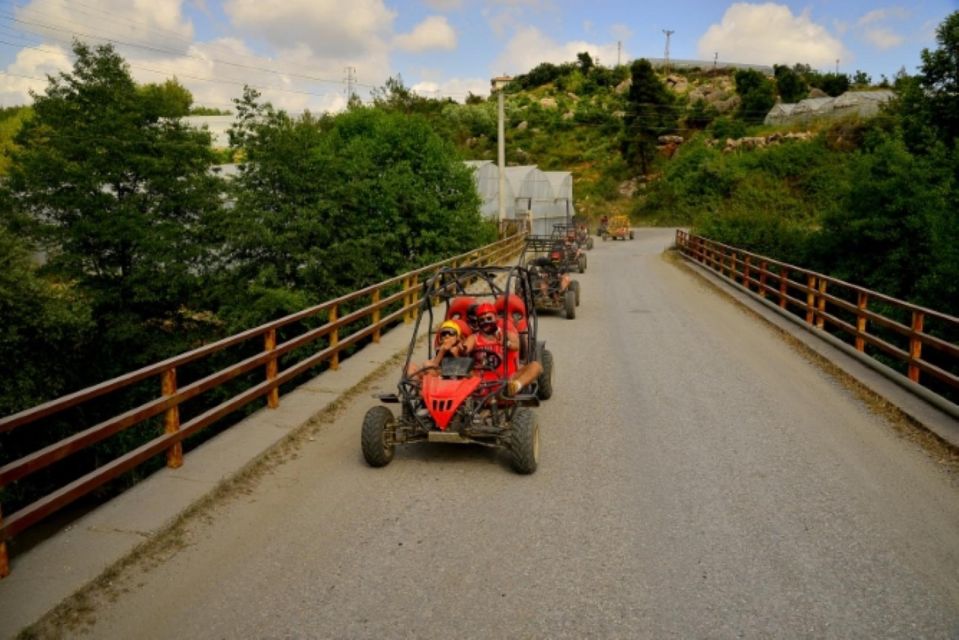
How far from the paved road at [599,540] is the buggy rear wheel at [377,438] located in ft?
0.51

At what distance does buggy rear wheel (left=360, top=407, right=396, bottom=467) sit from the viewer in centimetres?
690

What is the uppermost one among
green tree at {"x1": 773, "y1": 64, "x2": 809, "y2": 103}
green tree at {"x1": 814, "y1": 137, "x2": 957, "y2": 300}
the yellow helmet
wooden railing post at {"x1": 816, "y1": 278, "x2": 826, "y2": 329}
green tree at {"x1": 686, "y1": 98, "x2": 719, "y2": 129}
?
green tree at {"x1": 773, "y1": 64, "x2": 809, "y2": 103}

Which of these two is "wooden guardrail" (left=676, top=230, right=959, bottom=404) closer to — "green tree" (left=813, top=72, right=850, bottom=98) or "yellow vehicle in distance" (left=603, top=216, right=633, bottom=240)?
"yellow vehicle in distance" (left=603, top=216, right=633, bottom=240)

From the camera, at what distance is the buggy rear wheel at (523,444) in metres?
6.70

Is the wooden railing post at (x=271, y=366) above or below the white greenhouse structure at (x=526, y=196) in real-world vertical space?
below

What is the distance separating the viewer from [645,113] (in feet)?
254

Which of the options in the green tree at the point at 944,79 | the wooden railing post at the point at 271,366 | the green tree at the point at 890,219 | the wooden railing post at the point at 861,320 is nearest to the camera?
the wooden railing post at the point at 271,366

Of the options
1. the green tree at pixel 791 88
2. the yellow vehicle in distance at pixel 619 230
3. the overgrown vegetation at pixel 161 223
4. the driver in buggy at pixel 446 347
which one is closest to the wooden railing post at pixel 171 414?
the driver in buggy at pixel 446 347

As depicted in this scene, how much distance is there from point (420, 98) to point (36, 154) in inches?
1744

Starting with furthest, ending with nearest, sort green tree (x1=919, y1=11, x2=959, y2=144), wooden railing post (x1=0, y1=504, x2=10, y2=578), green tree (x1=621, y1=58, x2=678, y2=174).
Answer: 1. green tree (x1=621, y1=58, x2=678, y2=174)
2. green tree (x1=919, y1=11, x2=959, y2=144)
3. wooden railing post (x1=0, y1=504, x2=10, y2=578)

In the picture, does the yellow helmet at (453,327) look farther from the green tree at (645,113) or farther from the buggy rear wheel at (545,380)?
the green tree at (645,113)

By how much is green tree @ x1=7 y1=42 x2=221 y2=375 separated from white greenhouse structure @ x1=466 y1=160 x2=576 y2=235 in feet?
75.5

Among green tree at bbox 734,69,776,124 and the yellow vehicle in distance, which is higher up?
green tree at bbox 734,69,776,124

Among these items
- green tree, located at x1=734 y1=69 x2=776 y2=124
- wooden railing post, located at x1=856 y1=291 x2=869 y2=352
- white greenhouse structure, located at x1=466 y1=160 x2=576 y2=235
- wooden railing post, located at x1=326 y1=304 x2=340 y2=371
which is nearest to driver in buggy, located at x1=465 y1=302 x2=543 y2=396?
wooden railing post, located at x1=326 y1=304 x2=340 y2=371
